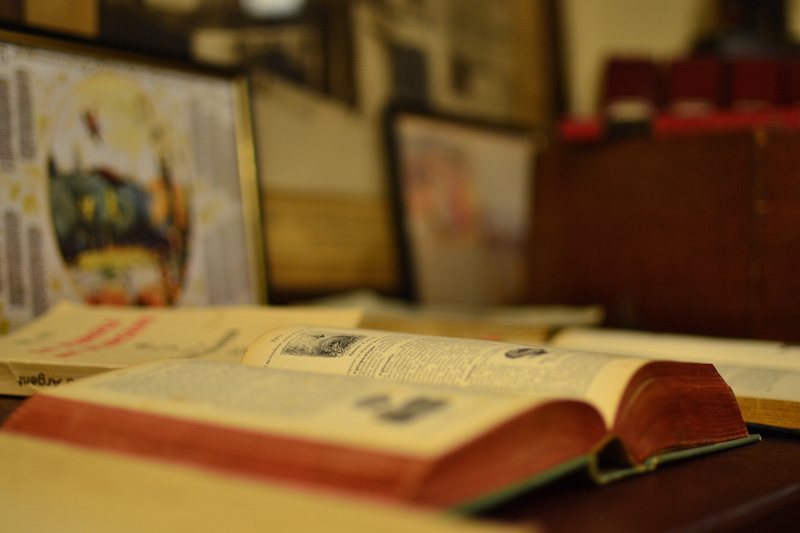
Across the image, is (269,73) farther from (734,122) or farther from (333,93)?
(734,122)

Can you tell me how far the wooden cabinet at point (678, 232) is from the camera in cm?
103

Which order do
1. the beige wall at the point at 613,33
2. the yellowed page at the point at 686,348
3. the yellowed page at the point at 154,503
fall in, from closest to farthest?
the yellowed page at the point at 154,503
the yellowed page at the point at 686,348
the beige wall at the point at 613,33

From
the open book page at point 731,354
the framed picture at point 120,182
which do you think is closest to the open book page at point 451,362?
the open book page at point 731,354

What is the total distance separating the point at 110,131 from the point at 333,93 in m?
0.46

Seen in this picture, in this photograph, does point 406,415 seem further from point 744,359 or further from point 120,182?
point 120,182

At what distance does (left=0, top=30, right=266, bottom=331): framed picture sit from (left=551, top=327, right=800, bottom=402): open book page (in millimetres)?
460

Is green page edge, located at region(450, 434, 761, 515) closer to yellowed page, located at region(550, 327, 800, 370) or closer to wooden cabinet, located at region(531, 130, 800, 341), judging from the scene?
yellowed page, located at region(550, 327, 800, 370)

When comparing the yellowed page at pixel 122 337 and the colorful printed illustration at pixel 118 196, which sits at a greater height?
the colorful printed illustration at pixel 118 196

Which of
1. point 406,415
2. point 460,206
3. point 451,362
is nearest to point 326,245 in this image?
Result: point 460,206

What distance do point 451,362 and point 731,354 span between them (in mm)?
431

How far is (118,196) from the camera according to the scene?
836mm

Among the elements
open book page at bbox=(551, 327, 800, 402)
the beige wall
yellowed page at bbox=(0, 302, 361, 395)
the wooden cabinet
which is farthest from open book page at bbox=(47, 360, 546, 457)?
the beige wall

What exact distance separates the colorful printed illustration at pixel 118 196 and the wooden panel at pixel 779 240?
822mm

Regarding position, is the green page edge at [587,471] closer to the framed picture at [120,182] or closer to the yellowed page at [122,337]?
the yellowed page at [122,337]
